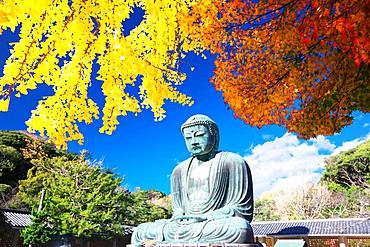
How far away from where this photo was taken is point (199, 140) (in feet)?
16.8

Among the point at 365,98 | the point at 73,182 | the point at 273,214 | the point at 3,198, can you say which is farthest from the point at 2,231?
the point at 273,214

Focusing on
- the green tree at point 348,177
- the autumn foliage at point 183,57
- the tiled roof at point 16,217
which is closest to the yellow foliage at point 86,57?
the autumn foliage at point 183,57

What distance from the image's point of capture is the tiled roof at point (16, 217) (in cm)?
1385

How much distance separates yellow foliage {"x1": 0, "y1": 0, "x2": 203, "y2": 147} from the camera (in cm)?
357

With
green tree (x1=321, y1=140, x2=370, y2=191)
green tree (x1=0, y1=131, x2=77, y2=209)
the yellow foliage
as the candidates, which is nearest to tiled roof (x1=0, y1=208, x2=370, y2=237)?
green tree (x1=0, y1=131, x2=77, y2=209)

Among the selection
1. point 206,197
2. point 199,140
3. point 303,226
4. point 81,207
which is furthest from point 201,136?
point 303,226

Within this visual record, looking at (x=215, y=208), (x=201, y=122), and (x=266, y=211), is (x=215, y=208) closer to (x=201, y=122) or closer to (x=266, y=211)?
(x=201, y=122)

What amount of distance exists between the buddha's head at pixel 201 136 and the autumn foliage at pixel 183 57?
47cm

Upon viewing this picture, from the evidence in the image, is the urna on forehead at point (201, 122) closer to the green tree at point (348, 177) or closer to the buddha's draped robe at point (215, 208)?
the buddha's draped robe at point (215, 208)

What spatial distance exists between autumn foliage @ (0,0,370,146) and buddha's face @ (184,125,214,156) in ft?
1.72

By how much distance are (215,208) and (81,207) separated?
382 inches

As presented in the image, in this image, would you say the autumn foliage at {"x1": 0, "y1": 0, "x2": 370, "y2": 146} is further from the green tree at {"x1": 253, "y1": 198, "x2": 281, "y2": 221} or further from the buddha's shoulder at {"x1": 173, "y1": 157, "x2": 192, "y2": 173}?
the green tree at {"x1": 253, "y1": 198, "x2": 281, "y2": 221}

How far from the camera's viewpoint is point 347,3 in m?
3.70

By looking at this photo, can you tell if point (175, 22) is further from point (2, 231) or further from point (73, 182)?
point (2, 231)
